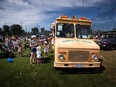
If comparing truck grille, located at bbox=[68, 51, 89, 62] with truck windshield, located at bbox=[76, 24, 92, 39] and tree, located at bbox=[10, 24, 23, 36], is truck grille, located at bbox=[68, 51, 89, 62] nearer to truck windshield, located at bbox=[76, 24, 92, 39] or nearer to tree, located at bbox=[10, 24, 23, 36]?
truck windshield, located at bbox=[76, 24, 92, 39]

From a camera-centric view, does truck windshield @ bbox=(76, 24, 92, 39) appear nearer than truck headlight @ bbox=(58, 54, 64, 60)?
No

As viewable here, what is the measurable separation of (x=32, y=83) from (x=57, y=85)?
1.12 meters

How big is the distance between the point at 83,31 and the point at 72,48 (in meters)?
1.98

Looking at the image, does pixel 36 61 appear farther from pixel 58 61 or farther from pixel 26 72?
pixel 58 61

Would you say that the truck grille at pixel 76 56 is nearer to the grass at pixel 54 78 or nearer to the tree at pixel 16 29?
the grass at pixel 54 78

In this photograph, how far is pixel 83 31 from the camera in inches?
325

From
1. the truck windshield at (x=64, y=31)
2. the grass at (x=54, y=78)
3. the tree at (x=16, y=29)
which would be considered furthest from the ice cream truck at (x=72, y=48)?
the tree at (x=16, y=29)

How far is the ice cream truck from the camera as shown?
6.77 m

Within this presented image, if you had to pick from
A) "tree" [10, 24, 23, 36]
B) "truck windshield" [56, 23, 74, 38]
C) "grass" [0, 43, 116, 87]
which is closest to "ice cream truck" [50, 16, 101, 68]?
"truck windshield" [56, 23, 74, 38]

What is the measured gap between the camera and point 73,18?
8609 mm

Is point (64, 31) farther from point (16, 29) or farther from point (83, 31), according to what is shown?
point (16, 29)

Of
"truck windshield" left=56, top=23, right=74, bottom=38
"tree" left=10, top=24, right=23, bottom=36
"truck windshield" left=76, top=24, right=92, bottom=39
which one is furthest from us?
"tree" left=10, top=24, right=23, bottom=36

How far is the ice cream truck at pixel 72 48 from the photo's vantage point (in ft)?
22.2

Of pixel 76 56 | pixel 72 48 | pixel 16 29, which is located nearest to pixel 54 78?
pixel 76 56
